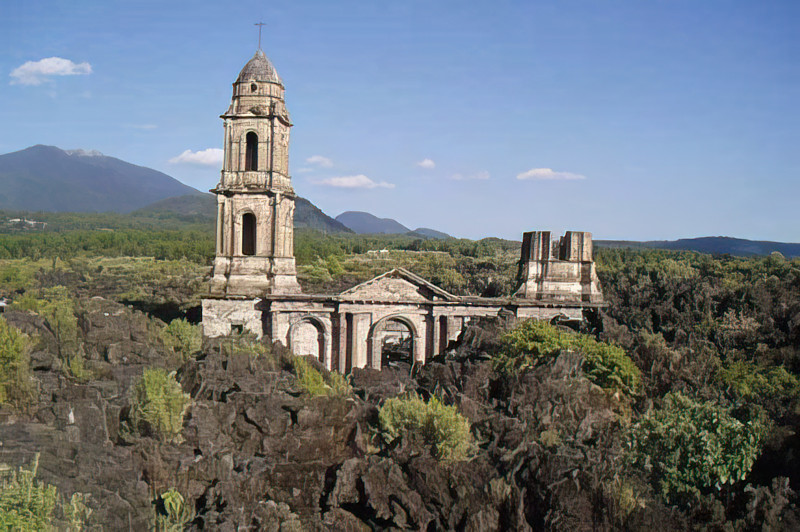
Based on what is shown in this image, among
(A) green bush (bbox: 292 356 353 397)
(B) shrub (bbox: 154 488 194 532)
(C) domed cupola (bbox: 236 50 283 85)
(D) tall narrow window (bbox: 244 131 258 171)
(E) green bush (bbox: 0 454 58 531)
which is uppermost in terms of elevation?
(C) domed cupola (bbox: 236 50 283 85)

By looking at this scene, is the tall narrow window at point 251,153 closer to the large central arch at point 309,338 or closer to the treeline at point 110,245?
the large central arch at point 309,338

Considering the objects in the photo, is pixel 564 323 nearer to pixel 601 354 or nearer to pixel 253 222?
pixel 601 354

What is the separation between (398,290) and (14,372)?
14.4 meters

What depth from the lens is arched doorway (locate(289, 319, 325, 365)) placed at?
2858 cm

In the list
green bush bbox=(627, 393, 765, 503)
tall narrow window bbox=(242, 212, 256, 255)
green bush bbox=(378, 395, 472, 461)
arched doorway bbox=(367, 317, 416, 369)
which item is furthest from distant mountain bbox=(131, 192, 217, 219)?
green bush bbox=(627, 393, 765, 503)

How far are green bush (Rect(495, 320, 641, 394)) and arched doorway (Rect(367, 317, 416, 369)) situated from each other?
20.4 ft

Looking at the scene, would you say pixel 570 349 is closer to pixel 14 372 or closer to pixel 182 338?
pixel 182 338

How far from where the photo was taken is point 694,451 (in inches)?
570

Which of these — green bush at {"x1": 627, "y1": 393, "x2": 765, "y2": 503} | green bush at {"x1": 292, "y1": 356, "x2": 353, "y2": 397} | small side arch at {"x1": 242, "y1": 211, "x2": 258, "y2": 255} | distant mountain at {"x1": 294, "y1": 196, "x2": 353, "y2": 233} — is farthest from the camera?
distant mountain at {"x1": 294, "y1": 196, "x2": 353, "y2": 233}

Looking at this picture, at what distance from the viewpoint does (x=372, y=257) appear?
93375 mm

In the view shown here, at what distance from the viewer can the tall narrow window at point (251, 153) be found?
95.0 ft

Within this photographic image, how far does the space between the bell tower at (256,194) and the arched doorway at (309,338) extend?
140 cm

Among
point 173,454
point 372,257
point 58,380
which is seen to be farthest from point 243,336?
point 372,257

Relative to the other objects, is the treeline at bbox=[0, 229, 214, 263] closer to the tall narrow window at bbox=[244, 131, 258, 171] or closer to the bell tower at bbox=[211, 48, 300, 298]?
the tall narrow window at bbox=[244, 131, 258, 171]
